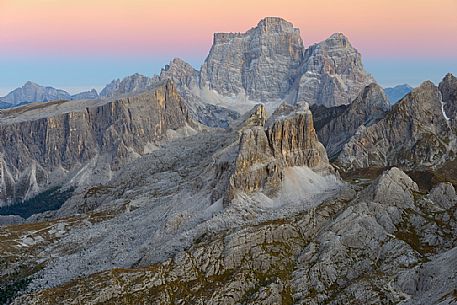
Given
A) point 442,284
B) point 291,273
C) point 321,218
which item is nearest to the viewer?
point 442,284

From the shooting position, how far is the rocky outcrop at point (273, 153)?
569 feet

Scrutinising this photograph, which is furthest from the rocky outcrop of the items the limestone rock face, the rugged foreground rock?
the rugged foreground rock

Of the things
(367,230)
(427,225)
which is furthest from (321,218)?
(427,225)

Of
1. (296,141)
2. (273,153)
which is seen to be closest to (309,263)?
(273,153)

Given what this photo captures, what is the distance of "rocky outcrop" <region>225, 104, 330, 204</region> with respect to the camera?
173500 millimetres

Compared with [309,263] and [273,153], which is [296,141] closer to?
[273,153]

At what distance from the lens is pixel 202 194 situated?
185875 millimetres

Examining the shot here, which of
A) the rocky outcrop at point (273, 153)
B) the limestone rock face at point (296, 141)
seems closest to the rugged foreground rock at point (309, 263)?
the rocky outcrop at point (273, 153)

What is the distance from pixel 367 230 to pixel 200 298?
4609 centimetres

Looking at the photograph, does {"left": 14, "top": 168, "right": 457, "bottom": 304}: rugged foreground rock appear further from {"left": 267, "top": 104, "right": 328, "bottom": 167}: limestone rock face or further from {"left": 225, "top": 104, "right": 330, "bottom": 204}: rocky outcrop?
{"left": 267, "top": 104, "right": 328, "bottom": 167}: limestone rock face

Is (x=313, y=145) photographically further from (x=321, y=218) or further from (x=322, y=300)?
(x=322, y=300)

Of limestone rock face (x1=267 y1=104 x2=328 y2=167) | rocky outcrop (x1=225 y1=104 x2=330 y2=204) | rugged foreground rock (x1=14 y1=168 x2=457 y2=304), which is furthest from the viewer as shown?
limestone rock face (x1=267 y1=104 x2=328 y2=167)

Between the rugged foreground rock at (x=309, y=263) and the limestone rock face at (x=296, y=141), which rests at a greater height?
the limestone rock face at (x=296, y=141)

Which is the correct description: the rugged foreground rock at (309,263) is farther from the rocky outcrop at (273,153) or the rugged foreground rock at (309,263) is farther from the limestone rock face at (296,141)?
the limestone rock face at (296,141)
